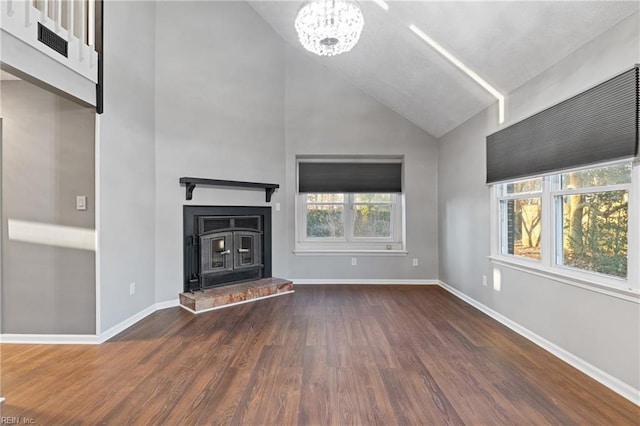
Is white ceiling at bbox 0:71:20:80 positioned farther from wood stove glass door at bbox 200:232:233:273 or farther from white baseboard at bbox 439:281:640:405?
white baseboard at bbox 439:281:640:405

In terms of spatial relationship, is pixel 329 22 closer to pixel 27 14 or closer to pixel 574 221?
pixel 27 14

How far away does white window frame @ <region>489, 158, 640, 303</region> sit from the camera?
6.59 feet

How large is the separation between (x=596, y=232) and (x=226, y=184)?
405 centimetres

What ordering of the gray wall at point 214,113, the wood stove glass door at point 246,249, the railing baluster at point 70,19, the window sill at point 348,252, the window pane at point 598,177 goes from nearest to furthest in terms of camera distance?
the window pane at point 598,177 → the railing baluster at point 70,19 → the gray wall at point 214,113 → the wood stove glass door at point 246,249 → the window sill at point 348,252

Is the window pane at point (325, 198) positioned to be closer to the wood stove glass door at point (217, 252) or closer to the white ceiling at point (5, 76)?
the wood stove glass door at point (217, 252)

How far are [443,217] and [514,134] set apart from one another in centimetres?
198

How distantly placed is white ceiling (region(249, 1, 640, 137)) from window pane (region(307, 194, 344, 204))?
177 cm

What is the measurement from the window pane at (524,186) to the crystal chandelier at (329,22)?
89.4 inches

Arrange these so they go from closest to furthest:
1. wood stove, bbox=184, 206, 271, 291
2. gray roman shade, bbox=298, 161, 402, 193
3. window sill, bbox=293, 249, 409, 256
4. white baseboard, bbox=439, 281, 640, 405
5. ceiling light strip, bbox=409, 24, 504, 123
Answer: white baseboard, bbox=439, 281, 640, 405
ceiling light strip, bbox=409, 24, 504, 123
wood stove, bbox=184, 206, 271, 291
window sill, bbox=293, 249, 409, 256
gray roman shade, bbox=298, 161, 402, 193

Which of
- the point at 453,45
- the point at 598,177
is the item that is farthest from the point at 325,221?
the point at 598,177

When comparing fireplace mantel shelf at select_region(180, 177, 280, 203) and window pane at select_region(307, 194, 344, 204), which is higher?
fireplace mantel shelf at select_region(180, 177, 280, 203)

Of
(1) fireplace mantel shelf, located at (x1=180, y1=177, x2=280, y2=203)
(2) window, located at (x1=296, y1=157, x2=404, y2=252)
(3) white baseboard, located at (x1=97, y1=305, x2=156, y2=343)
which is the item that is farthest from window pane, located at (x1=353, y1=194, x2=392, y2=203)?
(3) white baseboard, located at (x1=97, y1=305, x2=156, y2=343)

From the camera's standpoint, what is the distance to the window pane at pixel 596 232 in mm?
2176

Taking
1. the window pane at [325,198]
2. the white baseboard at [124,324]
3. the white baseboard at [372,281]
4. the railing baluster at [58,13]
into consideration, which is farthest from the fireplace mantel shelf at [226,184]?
the railing baluster at [58,13]
